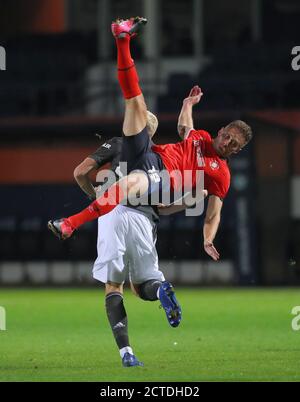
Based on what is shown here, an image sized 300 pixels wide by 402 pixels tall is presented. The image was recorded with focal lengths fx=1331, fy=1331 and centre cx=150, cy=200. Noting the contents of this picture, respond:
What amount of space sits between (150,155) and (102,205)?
0.68 m

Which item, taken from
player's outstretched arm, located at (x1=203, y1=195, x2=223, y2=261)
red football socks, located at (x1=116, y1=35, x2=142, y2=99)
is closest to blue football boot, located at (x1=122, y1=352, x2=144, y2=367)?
player's outstretched arm, located at (x1=203, y1=195, x2=223, y2=261)

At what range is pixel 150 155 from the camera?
11164 mm

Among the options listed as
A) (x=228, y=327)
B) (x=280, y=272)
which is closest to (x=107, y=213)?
(x=228, y=327)

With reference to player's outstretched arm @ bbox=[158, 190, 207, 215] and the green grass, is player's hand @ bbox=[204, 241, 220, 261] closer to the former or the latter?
player's outstretched arm @ bbox=[158, 190, 207, 215]

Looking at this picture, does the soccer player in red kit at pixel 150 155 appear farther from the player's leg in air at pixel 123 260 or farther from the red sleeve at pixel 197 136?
the player's leg in air at pixel 123 260

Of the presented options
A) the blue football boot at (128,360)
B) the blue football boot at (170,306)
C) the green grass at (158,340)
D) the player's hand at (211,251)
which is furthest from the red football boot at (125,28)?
the green grass at (158,340)

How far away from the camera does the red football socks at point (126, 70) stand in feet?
35.3

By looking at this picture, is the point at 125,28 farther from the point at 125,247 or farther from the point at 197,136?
the point at 125,247

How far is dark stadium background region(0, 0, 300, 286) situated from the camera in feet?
81.0

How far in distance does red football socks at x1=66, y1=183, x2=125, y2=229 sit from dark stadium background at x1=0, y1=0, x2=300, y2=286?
1364 cm

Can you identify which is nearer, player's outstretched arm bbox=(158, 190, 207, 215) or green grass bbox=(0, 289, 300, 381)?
green grass bbox=(0, 289, 300, 381)

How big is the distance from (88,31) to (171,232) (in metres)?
6.12

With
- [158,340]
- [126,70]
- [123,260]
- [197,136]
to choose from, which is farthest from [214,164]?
[158,340]
